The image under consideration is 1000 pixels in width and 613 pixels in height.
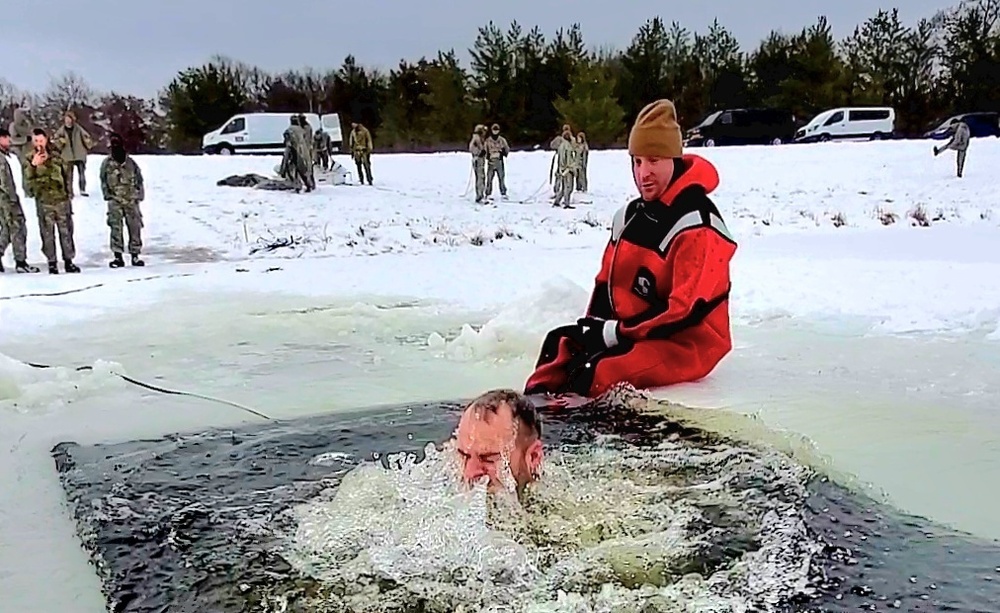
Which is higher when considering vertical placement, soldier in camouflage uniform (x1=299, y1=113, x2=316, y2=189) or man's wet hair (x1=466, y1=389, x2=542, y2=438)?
soldier in camouflage uniform (x1=299, y1=113, x2=316, y2=189)

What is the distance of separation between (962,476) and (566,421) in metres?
1.65

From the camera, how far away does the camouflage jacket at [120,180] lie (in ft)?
39.5

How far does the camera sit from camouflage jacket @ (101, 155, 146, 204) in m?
12.0

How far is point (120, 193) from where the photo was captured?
12.1 m

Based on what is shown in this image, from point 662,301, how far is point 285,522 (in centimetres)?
240

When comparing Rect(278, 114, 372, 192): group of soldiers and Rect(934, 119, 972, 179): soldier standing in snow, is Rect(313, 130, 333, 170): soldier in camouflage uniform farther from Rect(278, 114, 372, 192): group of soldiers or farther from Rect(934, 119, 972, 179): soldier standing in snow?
Rect(934, 119, 972, 179): soldier standing in snow

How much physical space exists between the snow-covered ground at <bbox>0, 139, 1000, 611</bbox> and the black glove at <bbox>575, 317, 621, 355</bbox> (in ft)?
1.30

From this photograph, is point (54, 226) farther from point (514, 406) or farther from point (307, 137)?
point (307, 137)

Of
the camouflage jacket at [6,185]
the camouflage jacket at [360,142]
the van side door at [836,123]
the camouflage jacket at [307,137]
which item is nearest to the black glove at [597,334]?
the camouflage jacket at [6,185]

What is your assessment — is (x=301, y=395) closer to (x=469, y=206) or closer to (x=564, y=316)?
(x=564, y=316)

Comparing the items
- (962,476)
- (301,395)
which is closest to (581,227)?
(301,395)

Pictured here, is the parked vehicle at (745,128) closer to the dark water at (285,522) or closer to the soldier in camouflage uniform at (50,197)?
the soldier in camouflage uniform at (50,197)

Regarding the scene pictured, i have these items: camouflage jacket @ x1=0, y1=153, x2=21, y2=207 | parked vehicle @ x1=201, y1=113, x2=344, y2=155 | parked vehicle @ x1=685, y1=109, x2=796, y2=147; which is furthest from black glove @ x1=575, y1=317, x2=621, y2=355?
parked vehicle @ x1=201, y1=113, x2=344, y2=155

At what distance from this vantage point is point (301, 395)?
208 inches
